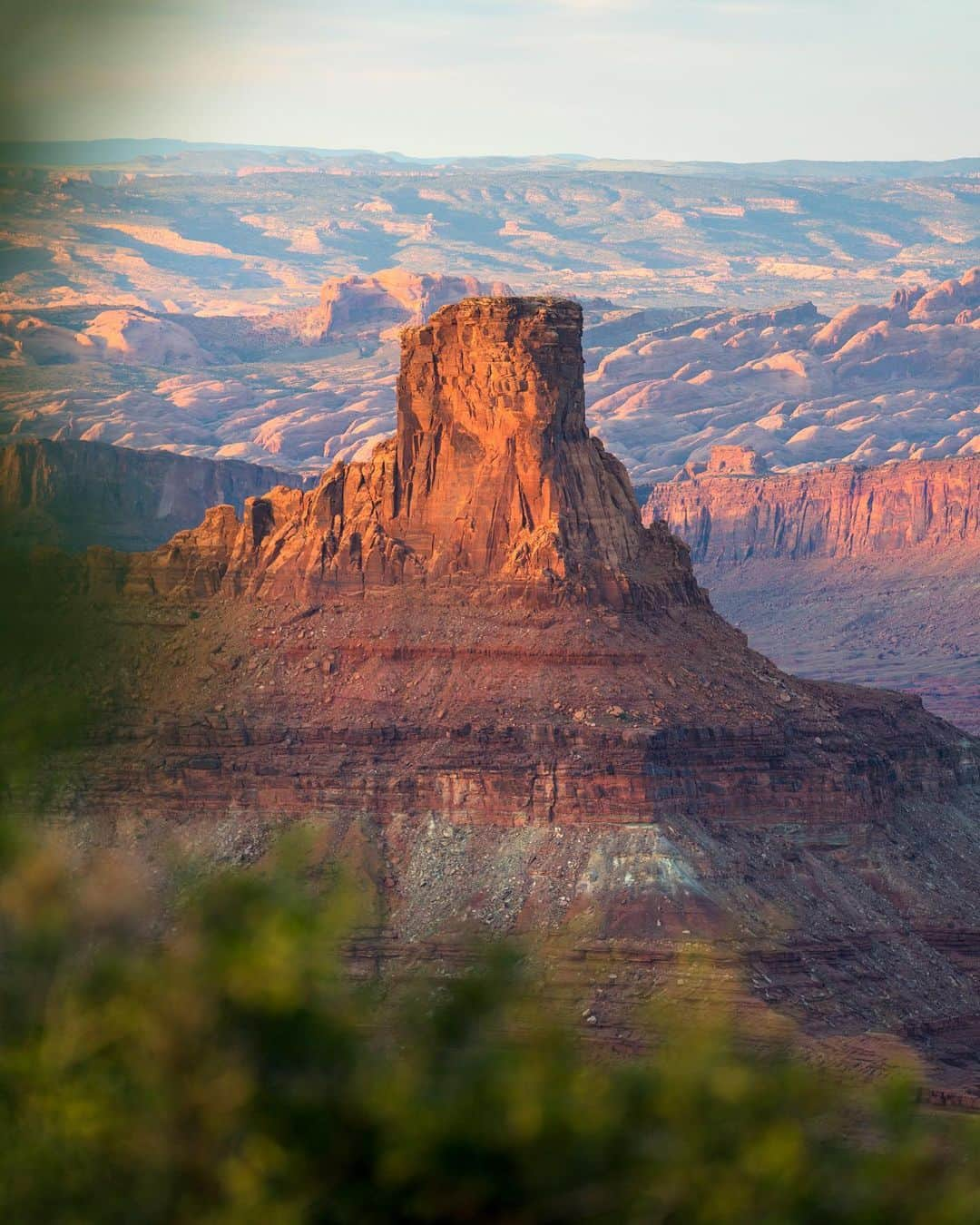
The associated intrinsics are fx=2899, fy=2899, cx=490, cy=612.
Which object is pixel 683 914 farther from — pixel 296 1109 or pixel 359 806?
pixel 296 1109

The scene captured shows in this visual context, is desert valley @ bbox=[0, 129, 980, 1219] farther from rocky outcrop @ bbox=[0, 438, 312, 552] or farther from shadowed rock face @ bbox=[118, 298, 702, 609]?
rocky outcrop @ bbox=[0, 438, 312, 552]

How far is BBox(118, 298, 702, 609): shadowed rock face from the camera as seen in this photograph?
8556 cm

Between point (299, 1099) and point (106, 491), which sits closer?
point (299, 1099)

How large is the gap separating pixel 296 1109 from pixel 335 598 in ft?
217

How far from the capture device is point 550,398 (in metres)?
86.5

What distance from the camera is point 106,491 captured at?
44.7 meters

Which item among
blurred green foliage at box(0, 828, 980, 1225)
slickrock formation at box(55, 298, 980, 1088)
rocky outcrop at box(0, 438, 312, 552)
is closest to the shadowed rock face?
slickrock formation at box(55, 298, 980, 1088)

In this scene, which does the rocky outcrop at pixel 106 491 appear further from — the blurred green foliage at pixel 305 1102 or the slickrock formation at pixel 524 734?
the slickrock formation at pixel 524 734

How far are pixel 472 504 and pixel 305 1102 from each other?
67148 mm

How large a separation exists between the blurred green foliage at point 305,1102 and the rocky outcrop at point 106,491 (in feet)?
10.2

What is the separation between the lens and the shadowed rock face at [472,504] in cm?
8556

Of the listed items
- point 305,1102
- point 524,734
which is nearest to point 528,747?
point 524,734

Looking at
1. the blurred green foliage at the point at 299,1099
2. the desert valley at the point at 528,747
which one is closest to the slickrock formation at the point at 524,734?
the desert valley at the point at 528,747

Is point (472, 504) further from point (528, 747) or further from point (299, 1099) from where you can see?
point (299, 1099)
